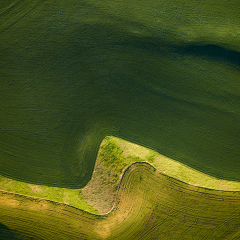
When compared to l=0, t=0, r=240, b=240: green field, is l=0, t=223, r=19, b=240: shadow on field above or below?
below

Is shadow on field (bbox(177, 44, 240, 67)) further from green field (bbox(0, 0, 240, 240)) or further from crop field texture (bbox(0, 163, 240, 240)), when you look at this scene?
crop field texture (bbox(0, 163, 240, 240))

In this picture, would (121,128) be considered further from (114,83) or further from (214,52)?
(214,52)

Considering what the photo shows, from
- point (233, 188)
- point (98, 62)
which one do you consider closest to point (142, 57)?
point (98, 62)

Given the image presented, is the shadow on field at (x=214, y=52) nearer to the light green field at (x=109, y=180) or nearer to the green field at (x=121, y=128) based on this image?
the green field at (x=121, y=128)

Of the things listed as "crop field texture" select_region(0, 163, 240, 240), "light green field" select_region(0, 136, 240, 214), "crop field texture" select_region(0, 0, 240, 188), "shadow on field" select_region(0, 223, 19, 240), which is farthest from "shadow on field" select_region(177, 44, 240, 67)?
"shadow on field" select_region(0, 223, 19, 240)

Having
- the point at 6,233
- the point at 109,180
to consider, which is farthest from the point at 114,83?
the point at 6,233

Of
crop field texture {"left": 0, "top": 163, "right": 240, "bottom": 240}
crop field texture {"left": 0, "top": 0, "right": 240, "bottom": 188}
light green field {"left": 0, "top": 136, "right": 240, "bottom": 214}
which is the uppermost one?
crop field texture {"left": 0, "top": 0, "right": 240, "bottom": 188}

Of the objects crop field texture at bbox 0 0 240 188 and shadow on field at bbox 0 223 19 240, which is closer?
crop field texture at bbox 0 0 240 188
